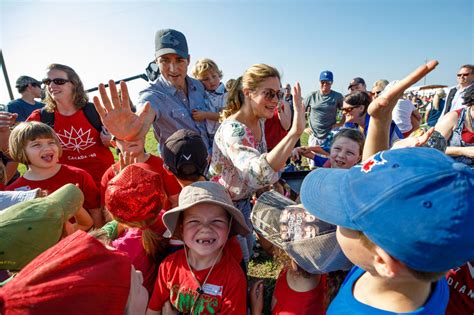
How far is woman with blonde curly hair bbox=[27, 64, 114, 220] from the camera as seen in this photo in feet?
8.86

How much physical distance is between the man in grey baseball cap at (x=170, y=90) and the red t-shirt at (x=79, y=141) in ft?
1.94

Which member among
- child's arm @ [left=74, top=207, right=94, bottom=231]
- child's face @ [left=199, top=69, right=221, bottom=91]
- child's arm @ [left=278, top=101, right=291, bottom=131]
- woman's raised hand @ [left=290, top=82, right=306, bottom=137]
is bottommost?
child's arm @ [left=74, top=207, right=94, bottom=231]

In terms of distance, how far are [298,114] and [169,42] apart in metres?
1.58

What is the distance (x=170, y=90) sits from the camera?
2.76 meters

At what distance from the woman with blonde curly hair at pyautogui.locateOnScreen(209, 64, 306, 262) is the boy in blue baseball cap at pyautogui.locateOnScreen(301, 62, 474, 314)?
2.02ft

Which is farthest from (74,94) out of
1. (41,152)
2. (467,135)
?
(467,135)

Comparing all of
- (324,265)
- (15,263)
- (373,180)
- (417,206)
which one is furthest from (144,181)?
(417,206)

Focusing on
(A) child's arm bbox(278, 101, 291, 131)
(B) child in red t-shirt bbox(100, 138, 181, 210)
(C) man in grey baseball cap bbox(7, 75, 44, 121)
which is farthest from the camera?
(C) man in grey baseball cap bbox(7, 75, 44, 121)

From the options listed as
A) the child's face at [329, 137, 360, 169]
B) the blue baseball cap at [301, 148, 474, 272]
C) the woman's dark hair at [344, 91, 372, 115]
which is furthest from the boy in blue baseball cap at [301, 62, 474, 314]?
the woman's dark hair at [344, 91, 372, 115]

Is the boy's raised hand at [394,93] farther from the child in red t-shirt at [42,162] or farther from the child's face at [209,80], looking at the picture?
the child's face at [209,80]

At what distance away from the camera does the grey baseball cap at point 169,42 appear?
8.79 feet

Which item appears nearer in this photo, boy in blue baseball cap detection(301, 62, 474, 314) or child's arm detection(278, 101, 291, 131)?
boy in blue baseball cap detection(301, 62, 474, 314)

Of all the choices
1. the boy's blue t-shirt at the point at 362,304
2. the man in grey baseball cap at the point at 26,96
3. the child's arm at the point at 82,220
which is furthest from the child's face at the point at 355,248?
the man in grey baseball cap at the point at 26,96

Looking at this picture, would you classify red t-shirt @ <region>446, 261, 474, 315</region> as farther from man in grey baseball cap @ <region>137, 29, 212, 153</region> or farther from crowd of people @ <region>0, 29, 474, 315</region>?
man in grey baseball cap @ <region>137, 29, 212, 153</region>
